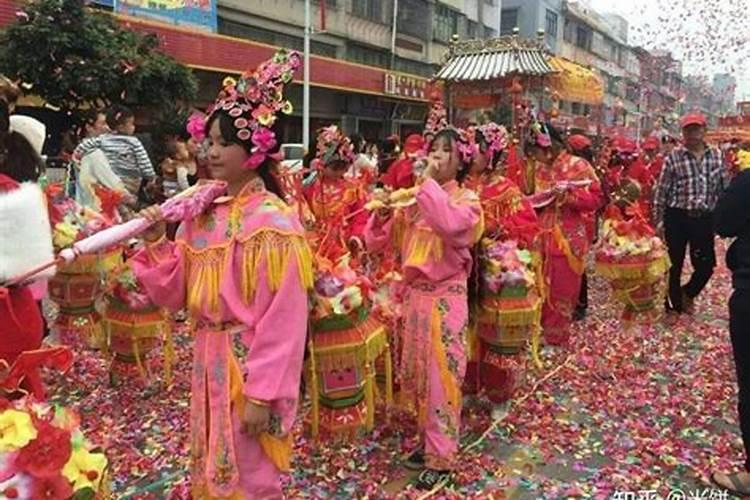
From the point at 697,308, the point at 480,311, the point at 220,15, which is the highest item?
the point at 220,15

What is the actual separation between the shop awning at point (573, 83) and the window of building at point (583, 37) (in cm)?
3516

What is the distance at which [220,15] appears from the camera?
2005 cm

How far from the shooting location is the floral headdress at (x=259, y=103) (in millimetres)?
2275

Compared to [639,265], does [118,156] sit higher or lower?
higher

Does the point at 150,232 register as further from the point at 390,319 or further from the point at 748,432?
the point at 748,432

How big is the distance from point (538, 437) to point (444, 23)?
29.2m

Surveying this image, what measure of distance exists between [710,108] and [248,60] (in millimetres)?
16648

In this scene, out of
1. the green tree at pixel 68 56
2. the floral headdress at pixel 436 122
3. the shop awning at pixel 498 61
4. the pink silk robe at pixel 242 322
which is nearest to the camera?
the pink silk robe at pixel 242 322

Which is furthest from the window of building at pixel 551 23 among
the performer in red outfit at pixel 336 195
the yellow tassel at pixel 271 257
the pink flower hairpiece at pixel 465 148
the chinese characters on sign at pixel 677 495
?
the yellow tassel at pixel 271 257

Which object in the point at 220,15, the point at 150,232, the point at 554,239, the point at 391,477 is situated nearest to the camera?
the point at 150,232

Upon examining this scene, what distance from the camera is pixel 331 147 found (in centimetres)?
521

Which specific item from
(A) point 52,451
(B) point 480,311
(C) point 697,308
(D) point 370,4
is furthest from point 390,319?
(D) point 370,4

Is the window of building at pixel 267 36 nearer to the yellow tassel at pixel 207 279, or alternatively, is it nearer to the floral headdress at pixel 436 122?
the floral headdress at pixel 436 122

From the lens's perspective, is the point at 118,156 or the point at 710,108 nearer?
the point at 118,156
